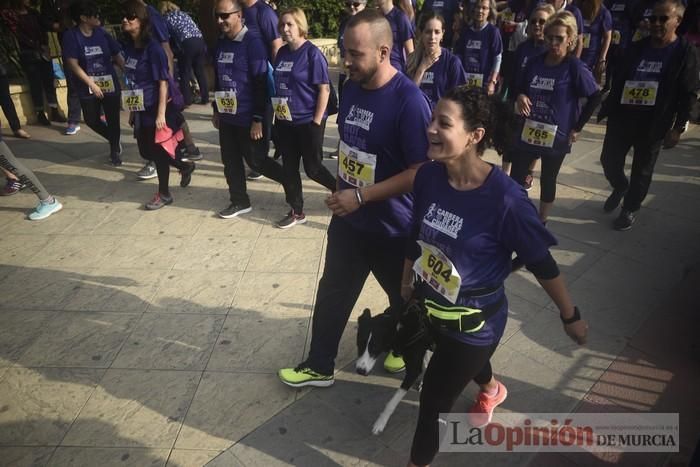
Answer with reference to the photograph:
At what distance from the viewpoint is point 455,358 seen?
212cm

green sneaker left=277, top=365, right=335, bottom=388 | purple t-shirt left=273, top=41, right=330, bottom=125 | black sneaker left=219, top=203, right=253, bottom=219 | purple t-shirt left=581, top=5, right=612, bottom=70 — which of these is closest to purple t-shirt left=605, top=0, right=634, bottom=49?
purple t-shirt left=581, top=5, right=612, bottom=70

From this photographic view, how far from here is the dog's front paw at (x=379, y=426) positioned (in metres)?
2.75

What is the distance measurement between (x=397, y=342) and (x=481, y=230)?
40.5 inches

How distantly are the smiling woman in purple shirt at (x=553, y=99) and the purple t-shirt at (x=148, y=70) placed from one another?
136 inches

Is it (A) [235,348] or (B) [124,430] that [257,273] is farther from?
(B) [124,430]

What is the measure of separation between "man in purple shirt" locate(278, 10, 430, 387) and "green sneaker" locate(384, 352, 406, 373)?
39 centimetres

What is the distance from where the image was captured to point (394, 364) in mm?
3197

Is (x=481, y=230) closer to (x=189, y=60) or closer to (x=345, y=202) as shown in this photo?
(x=345, y=202)

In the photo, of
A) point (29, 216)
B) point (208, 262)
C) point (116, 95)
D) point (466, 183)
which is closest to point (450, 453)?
point (466, 183)

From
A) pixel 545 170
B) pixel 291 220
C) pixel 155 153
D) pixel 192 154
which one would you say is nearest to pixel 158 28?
pixel 192 154

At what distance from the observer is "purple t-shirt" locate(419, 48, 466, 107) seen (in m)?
4.81

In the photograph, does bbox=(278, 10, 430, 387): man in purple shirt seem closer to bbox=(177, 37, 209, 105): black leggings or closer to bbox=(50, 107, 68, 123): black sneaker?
bbox=(177, 37, 209, 105): black leggings

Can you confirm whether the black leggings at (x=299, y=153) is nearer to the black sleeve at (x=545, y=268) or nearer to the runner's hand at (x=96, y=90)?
the runner's hand at (x=96, y=90)

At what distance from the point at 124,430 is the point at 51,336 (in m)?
1.21
